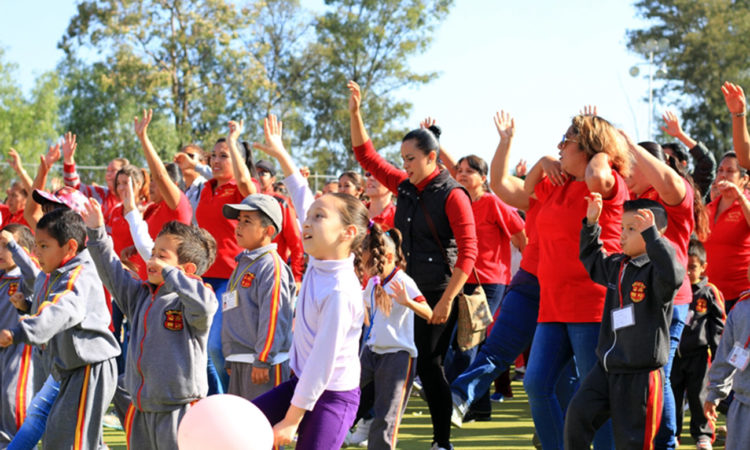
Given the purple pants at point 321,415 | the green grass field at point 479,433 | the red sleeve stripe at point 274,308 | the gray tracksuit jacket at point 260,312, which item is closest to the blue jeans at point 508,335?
the green grass field at point 479,433

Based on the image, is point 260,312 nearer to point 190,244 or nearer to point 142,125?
point 190,244

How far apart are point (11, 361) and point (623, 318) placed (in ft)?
13.4

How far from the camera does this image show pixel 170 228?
5.34 metres

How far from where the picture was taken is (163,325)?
5.16 meters

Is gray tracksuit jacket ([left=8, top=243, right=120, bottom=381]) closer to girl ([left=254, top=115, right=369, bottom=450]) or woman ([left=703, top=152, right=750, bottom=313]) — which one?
girl ([left=254, top=115, right=369, bottom=450])

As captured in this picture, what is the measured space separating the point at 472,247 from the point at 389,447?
1.39 meters

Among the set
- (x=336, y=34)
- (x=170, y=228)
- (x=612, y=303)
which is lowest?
(x=612, y=303)

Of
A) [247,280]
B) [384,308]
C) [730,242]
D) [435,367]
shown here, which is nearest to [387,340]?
[384,308]

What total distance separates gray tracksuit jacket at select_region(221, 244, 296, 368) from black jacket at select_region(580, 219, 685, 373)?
1843mm

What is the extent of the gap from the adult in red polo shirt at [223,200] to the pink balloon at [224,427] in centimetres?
300

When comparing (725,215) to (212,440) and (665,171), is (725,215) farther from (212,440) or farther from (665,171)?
(212,440)

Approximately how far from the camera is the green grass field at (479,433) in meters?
7.11

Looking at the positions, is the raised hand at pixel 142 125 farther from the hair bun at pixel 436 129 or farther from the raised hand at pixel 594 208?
the raised hand at pixel 594 208

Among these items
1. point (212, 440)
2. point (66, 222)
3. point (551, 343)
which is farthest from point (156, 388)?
point (551, 343)
